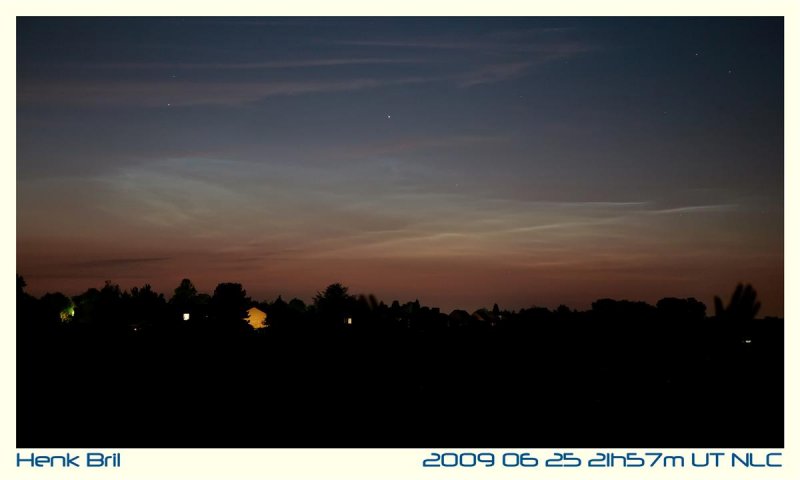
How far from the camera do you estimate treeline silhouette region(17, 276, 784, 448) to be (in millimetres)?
8688

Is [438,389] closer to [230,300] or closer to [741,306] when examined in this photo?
[741,306]

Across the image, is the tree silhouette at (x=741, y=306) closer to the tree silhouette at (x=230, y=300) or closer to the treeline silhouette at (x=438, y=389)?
the treeline silhouette at (x=438, y=389)

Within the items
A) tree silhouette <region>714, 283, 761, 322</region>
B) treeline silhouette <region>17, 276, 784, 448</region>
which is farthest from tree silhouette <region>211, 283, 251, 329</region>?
tree silhouette <region>714, 283, 761, 322</region>

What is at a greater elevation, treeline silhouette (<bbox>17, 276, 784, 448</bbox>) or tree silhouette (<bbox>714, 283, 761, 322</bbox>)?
tree silhouette (<bbox>714, 283, 761, 322</bbox>)

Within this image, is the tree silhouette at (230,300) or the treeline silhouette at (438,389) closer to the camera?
the treeline silhouette at (438,389)

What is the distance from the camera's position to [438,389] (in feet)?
32.7

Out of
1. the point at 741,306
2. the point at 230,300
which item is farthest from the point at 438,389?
the point at 230,300

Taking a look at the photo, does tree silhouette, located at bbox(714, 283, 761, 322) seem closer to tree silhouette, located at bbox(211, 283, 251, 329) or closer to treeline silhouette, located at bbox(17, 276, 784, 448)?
treeline silhouette, located at bbox(17, 276, 784, 448)

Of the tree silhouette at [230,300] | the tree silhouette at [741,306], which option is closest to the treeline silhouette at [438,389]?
the tree silhouette at [741,306]

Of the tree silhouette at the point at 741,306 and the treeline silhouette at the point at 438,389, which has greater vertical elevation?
the tree silhouette at the point at 741,306

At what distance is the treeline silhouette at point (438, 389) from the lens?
28.5ft
